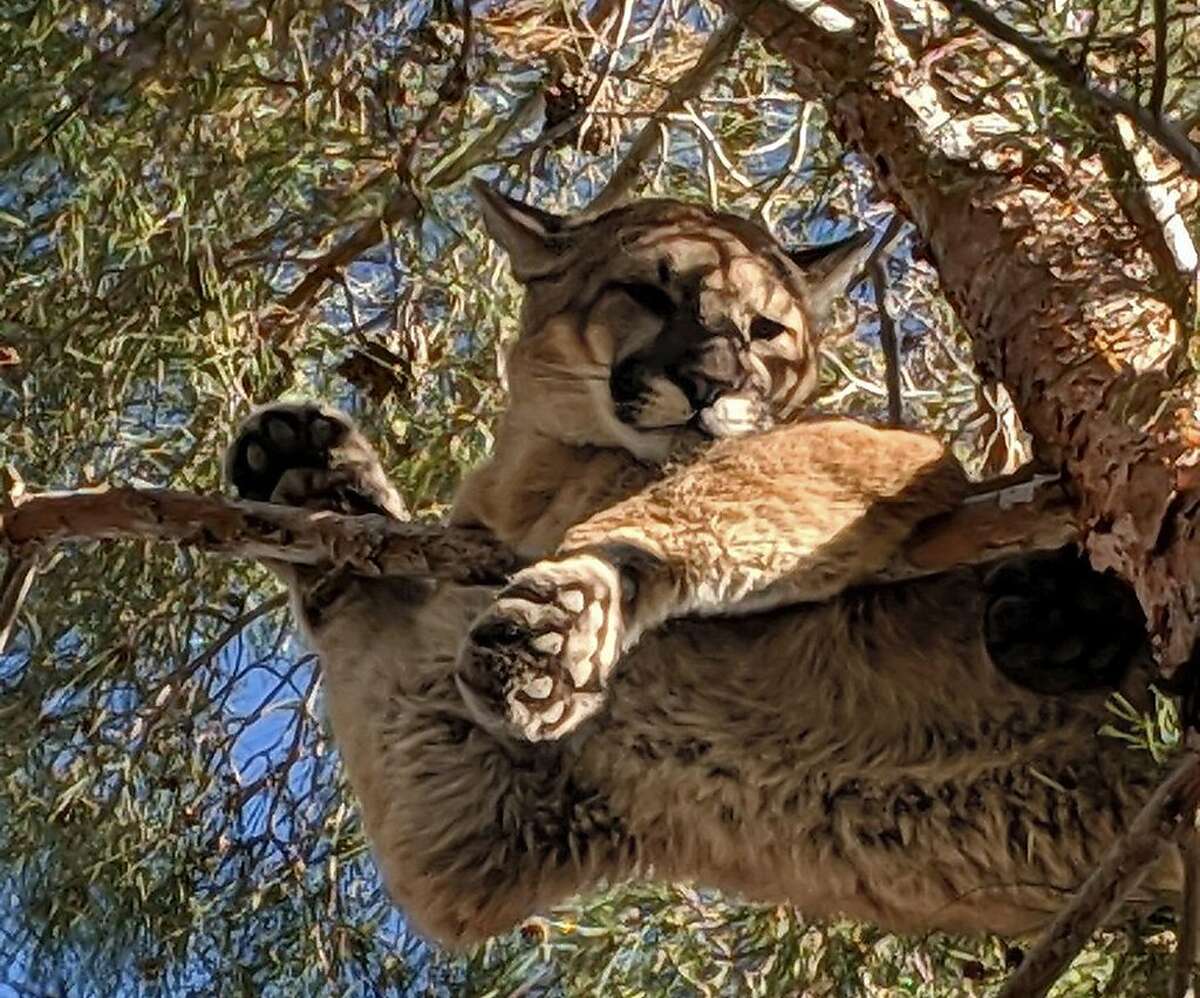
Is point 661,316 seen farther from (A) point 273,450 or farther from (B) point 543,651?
(B) point 543,651

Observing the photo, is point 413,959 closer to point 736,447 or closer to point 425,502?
point 425,502

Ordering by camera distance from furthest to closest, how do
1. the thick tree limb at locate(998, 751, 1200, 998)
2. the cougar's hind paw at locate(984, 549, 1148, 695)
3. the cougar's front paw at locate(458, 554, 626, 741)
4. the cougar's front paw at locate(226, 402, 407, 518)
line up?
the cougar's front paw at locate(226, 402, 407, 518), the cougar's hind paw at locate(984, 549, 1148, 695), the cougar's front paw at locate(458, 554, 626, 741), the thick tree limb at locate(998, 751, 1200, 998)

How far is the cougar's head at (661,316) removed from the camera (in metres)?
4.02

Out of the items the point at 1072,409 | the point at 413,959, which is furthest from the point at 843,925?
the point at 1072,409

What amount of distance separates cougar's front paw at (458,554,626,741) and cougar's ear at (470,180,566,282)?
1.40m

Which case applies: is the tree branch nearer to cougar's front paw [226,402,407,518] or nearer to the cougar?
the cougar

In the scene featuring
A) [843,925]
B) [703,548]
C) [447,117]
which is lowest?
[843,925]

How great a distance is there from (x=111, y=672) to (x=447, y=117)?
148cm

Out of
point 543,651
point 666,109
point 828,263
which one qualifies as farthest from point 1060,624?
point 666,109

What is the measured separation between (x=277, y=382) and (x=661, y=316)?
1.07 m

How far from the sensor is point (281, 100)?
477 cm

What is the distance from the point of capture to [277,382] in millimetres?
4906

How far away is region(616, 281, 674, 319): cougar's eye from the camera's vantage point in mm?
4266

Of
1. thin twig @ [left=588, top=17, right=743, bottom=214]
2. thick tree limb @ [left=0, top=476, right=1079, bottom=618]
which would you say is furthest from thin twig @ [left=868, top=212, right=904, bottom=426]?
thick tree limb @ [left=0, top=476, right=1079, bottom=618]
